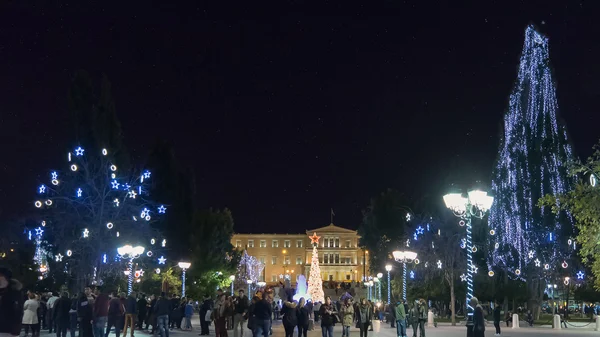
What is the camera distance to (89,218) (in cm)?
3909

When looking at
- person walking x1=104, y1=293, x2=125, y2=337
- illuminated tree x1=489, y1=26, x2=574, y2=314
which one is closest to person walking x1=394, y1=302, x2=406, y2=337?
person walking x1=104, y1=293, x2=125, y2=337

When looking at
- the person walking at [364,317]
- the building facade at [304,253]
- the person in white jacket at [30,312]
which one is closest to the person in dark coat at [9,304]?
the person in white jacket at [30,312]

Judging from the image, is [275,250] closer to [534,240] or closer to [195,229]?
[195,229]

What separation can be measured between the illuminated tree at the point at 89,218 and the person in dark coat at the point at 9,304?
2988 cm

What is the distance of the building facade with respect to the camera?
162 m

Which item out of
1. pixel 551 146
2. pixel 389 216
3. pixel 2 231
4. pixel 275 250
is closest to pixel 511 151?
pixel 551 146

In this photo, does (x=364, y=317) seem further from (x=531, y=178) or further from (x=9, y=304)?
(x=531, y=178)

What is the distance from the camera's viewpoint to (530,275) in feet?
155

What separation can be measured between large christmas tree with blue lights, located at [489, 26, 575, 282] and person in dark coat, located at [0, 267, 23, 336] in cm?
3989

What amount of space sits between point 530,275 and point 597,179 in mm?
28360

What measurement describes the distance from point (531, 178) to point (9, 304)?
4129 centimetres

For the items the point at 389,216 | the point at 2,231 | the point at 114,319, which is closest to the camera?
the point at 114,319

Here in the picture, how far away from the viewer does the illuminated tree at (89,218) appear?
38.4 m

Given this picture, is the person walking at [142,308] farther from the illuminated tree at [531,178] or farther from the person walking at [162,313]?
the illuminated tree at [531,178]
